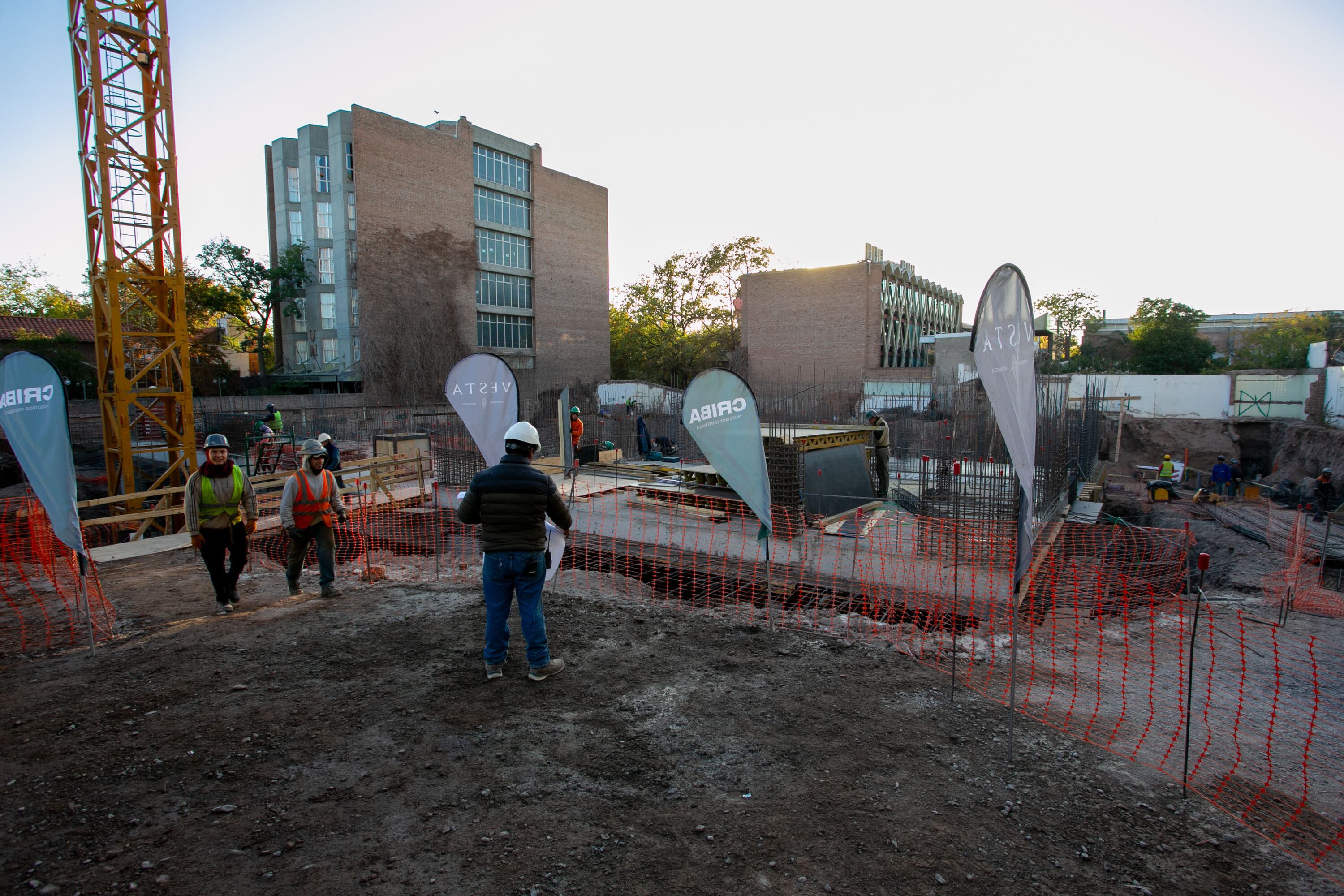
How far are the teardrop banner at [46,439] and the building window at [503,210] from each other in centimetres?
3405

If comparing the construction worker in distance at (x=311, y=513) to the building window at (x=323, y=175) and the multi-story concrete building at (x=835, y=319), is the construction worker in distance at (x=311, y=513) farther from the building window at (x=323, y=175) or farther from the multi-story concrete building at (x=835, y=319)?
the multi-story concrete building at (x=835, y=319)

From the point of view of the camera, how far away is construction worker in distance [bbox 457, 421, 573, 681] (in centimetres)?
489

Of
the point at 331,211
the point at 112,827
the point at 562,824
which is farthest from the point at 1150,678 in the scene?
the point at 331,211

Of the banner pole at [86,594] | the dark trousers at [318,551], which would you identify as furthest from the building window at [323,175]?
the banner pole at [86,594]

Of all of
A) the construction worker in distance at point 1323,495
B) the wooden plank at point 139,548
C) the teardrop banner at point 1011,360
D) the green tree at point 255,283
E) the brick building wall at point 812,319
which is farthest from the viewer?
the brick building wall at point 812,319

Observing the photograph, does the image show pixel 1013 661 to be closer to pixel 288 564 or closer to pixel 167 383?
pixel 288 564

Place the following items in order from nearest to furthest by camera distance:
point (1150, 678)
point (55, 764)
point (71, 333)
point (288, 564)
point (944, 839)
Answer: point (944, 839) → point (55, 764) → point (1150, 678) → point (288, 564) → point (71, 333)

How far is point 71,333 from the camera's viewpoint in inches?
1348

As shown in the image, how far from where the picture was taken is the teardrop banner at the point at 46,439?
5656mm

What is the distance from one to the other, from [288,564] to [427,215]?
3103 centimetres

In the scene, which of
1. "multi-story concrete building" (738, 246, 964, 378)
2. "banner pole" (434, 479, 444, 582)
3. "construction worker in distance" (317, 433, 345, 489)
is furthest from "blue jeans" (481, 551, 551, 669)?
"multi-story concrete building" (738, 246, 964, 378)

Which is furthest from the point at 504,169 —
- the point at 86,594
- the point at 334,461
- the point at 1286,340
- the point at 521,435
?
the point at 1286,340

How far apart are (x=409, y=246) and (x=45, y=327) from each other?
19653 mm

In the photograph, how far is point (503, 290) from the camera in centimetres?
A: 3919
